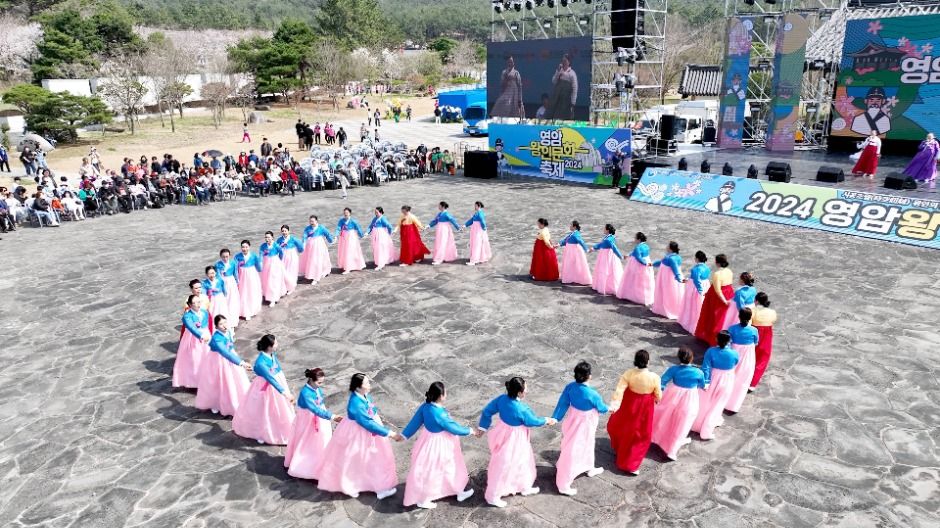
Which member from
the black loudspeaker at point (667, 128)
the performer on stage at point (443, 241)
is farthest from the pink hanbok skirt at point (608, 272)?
the black loudspeaker at point (667, 128)

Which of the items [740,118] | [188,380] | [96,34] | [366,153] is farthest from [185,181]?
[96,34]

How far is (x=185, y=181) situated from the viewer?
72.7ft

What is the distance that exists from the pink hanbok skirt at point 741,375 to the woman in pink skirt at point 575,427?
7.49 feet

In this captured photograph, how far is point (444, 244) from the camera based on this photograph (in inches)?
560

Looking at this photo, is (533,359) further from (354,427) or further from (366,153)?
(366,153)

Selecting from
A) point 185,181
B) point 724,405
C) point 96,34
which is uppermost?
point 96,34

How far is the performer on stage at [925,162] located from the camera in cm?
1928

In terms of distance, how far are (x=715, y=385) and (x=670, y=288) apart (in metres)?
3.86

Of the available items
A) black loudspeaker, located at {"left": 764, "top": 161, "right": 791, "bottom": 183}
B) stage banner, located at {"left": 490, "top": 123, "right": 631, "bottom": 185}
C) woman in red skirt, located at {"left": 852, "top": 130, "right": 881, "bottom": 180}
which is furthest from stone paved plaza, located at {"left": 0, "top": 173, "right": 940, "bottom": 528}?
stage banner, located at {"left": 490, "top": 123, "right": 631, "bottom": 185}

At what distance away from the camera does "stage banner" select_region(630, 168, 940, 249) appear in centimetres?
1525

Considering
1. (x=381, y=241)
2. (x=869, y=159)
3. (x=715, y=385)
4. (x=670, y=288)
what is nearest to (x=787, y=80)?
(x=869, y=159)

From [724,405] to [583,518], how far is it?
2.46 metres

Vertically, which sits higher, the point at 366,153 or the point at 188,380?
the point at 366,153

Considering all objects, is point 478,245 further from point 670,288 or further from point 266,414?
point 266,414
